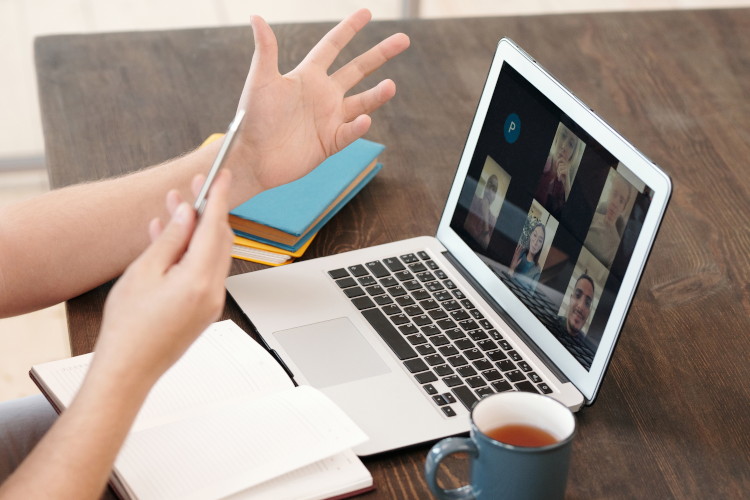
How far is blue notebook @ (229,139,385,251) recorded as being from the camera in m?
1.20

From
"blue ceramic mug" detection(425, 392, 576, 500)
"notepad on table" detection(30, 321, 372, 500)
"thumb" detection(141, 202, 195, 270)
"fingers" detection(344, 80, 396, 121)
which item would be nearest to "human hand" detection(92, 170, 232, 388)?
"thumb" detection(141, 202, 195, 270)

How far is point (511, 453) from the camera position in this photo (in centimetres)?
77

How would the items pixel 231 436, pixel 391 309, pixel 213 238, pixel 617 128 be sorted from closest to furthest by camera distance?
1. pixel 213 238
2. pixel 231 436
3. pixel 391 309
4. pixel 617 128

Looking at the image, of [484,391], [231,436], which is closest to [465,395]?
[484,391]

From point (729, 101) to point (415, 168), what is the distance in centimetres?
51

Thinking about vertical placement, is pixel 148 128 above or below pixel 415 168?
above

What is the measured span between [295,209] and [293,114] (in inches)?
4.5

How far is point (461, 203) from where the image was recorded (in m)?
1.17

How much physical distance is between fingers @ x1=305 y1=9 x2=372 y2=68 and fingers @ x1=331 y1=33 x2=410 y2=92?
2 centimetres

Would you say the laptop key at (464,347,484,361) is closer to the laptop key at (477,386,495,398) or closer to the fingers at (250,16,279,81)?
the laptop key at (477,386,495,398)

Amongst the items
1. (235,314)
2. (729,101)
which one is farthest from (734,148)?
(235,314)

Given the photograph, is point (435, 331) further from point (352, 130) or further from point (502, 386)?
point (352, 130)

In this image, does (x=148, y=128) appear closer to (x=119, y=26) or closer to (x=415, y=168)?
(x=415, y=168)

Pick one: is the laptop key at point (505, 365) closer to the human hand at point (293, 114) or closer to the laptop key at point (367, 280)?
the laptop key at point (367, 280)
